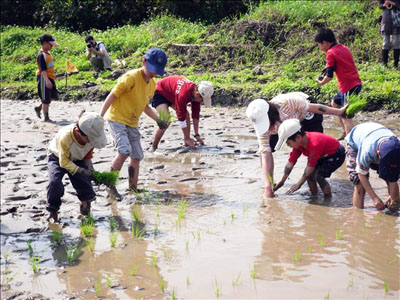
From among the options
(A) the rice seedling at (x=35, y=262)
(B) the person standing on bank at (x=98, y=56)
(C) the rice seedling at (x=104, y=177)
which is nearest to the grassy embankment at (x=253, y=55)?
(B) the person standing on bank at (x=98, y=56)

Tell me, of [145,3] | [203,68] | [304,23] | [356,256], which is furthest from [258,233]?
[145,3]

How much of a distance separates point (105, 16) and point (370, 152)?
1725 cm

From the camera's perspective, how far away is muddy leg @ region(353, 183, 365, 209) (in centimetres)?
596

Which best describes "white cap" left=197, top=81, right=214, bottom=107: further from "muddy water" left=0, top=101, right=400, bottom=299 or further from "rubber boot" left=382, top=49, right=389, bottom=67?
"rubber boot" left=382, top=49, right=389, bottom=67

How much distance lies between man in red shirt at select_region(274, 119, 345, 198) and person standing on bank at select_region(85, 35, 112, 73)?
9217 millimetres

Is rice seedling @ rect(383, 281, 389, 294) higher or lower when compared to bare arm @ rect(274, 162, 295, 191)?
lower

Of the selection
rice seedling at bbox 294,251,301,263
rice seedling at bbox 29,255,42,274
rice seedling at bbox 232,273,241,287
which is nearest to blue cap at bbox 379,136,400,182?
rice seedling at bbox 294,251,301,263

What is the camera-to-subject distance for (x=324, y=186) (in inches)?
254

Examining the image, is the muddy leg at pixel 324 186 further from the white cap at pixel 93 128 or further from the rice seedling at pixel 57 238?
the rice seedling at pixel 57 238

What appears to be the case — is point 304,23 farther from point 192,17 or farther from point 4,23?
point 4,23

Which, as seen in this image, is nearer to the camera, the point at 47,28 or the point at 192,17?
the point at 192,17

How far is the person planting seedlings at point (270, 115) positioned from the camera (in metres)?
6.17

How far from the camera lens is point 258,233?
5508 mm

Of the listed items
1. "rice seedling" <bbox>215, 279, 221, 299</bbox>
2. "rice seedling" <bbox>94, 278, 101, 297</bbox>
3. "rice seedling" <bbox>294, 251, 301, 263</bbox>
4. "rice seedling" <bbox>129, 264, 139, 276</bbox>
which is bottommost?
"rice seedling" <bbox>294, 251, 301, 263</bbox>
